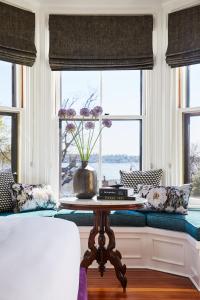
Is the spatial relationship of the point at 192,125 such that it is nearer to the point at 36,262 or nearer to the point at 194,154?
the point at 194,154

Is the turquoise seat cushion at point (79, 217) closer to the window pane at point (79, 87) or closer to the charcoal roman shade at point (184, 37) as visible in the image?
the window pane at point (79, 87)

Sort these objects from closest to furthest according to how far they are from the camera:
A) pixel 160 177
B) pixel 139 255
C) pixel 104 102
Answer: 1. pixel 139 255
2. pixel 160 177
3. pixel 104 102

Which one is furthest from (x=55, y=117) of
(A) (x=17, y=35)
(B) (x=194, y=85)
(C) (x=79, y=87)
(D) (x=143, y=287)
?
(D) (x=143, y=287)

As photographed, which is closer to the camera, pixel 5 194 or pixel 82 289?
pixel 82 289

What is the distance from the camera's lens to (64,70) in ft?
15.5

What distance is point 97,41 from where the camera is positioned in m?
4.68

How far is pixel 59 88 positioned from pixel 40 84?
9.9 inches

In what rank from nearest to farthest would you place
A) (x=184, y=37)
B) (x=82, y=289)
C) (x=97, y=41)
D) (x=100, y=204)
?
1. (x=82, y=289)
2. (x=100, y=204)
3. (x=184, y=37)
4. (x=97, y=41)

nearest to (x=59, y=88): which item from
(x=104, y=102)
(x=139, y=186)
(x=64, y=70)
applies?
(x=64, y=70)

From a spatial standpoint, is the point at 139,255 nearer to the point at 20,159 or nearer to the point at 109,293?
the point at 109,293

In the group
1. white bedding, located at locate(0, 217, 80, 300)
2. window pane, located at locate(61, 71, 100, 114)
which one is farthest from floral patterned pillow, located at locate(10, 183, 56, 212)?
white bedding, located at locate(0, 217, 80, 300)

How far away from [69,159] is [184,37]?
2020mm

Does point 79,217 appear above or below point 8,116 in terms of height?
below

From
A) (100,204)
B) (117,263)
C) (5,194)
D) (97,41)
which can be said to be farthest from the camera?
(97,41)
